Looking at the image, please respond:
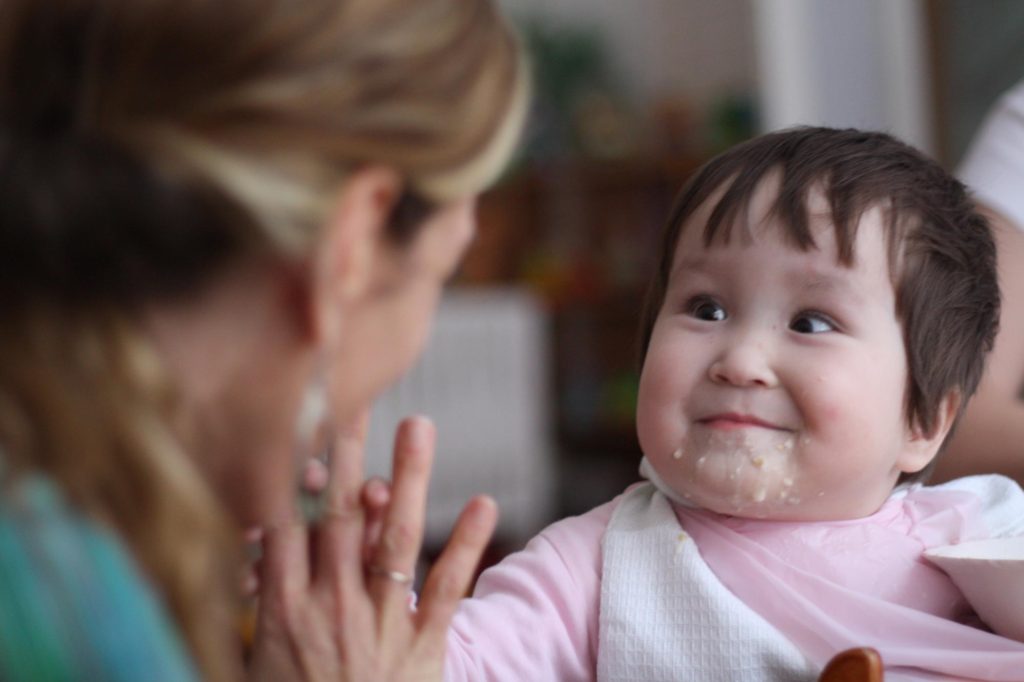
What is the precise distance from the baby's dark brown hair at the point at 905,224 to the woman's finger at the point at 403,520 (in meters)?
0.32

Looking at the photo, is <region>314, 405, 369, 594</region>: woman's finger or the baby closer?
<region>314, 405, 369, 594</region>: woman's finger

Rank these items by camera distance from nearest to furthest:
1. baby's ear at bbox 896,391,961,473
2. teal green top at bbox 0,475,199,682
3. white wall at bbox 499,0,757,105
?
teal green top at bbox 0,475,199,682 < baby's ear at bbox 896,391,961,473 < white wall at bbox 499,0,757,105

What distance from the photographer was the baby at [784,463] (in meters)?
0.92

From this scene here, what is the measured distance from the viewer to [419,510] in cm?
81

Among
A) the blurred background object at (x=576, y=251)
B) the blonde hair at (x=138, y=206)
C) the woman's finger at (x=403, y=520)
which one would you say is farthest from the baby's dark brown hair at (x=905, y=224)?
the blurred background object at (x=576, y=251)

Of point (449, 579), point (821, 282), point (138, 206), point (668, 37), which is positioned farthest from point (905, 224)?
point (668, 37)

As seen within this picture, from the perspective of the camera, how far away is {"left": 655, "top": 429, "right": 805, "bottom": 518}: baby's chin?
92 cm

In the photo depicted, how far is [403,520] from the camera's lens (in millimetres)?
801

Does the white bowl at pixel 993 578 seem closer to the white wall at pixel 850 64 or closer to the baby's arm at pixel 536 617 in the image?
the baby's arm at pixel 536 617

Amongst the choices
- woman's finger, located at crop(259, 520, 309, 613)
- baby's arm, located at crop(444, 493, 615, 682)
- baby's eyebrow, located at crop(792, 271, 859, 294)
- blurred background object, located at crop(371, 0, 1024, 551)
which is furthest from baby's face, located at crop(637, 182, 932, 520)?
blurred background object, located at crop(371, 0, 1024, 551)

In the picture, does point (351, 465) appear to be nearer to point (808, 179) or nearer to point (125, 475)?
point (125, 475)

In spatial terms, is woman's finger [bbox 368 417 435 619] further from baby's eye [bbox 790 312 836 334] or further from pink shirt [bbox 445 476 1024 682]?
baby's eye [bbox 790 312 836 334]

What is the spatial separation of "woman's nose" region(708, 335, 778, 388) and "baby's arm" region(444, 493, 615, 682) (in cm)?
18

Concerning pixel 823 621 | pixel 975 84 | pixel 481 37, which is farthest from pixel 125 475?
pixel 975 84
